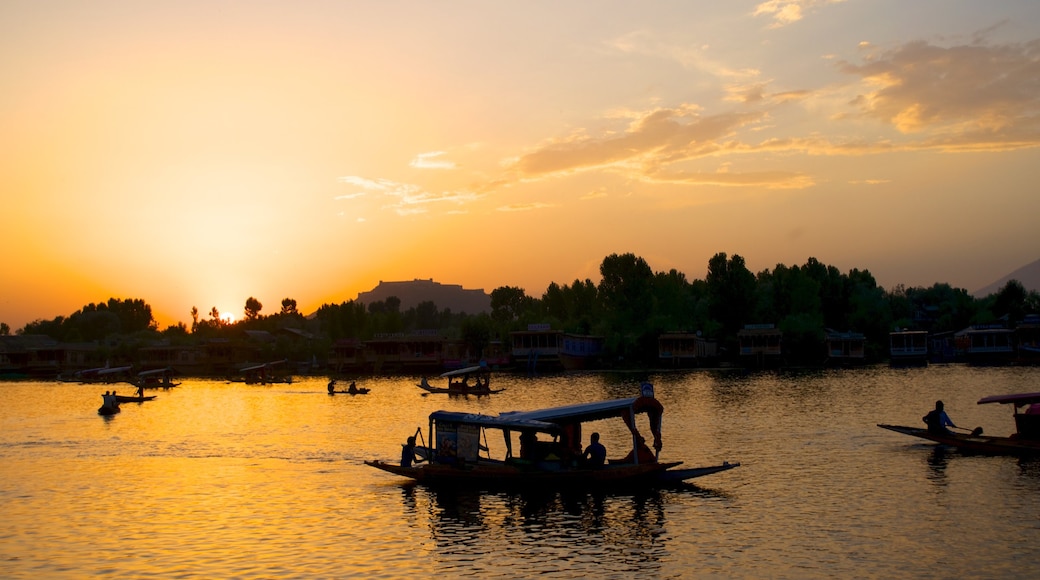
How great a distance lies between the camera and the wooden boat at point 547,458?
29.8m

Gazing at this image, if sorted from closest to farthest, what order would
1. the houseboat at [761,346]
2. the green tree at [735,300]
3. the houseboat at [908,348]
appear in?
the houseboat at [908,348], the houseboat at [761,346], the green tree at [735,300]

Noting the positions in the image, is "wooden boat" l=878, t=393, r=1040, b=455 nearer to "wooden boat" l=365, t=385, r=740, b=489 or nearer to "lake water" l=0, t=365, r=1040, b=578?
"lake water" l=0, t=365, r=1040, b=578

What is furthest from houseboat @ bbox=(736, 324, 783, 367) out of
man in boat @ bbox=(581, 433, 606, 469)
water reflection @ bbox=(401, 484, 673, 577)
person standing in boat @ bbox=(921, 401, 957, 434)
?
water reflection @ bbox=(401, 484, 673, 577)

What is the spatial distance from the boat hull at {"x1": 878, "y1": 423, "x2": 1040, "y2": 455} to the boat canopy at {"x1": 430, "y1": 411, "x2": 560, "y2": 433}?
1767 centimetres

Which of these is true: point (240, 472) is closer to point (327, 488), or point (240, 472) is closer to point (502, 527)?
point (327, 488)

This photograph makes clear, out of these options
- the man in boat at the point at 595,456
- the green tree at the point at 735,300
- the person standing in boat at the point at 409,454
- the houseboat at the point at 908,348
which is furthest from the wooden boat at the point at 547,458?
the green tree at the point at 735,300

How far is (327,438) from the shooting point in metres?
48.5

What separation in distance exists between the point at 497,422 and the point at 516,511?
373cm

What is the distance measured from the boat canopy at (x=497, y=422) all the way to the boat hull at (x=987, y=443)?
17.7 meters

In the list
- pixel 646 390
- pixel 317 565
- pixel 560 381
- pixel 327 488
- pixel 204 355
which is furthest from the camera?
pixel 204 355

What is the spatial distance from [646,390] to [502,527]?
770cm

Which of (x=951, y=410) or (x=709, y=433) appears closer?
(x=709, y=433)

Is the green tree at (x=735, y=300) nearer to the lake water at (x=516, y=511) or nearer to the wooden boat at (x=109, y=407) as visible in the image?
the lake water at (x=516, y=511)

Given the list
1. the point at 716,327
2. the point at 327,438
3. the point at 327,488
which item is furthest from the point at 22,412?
the point at 716,327
